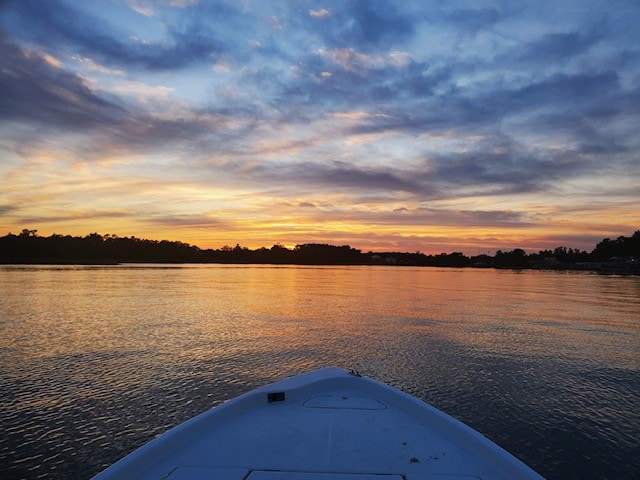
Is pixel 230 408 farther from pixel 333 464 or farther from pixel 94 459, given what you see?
pixel 94 459

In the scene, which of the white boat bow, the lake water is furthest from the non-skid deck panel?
the lake water

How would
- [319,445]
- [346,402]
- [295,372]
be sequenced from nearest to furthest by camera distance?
[319,445]
[346,402]
[295,372]

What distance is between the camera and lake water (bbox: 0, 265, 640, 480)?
8.25 metres

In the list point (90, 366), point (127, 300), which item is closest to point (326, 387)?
point (90, 366)

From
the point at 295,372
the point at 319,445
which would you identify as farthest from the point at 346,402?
the point at 295,372

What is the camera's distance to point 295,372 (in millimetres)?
13312

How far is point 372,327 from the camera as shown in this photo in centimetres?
2248

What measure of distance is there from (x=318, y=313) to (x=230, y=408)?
21.6 m

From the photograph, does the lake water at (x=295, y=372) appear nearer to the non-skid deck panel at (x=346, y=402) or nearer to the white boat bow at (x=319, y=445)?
the white boat bow at (x=319, y=445)

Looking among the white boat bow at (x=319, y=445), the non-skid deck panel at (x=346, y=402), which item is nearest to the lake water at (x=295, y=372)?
the white boat bow at (x=319, y=445)

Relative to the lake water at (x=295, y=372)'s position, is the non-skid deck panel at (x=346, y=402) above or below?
above

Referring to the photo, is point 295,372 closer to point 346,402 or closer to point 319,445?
point 346,402

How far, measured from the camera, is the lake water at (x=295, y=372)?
825 cm

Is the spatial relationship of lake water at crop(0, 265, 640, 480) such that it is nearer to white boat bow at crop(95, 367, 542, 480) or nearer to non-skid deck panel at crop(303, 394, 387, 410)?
white boat bow at crop(95, 367, 542, 480)
